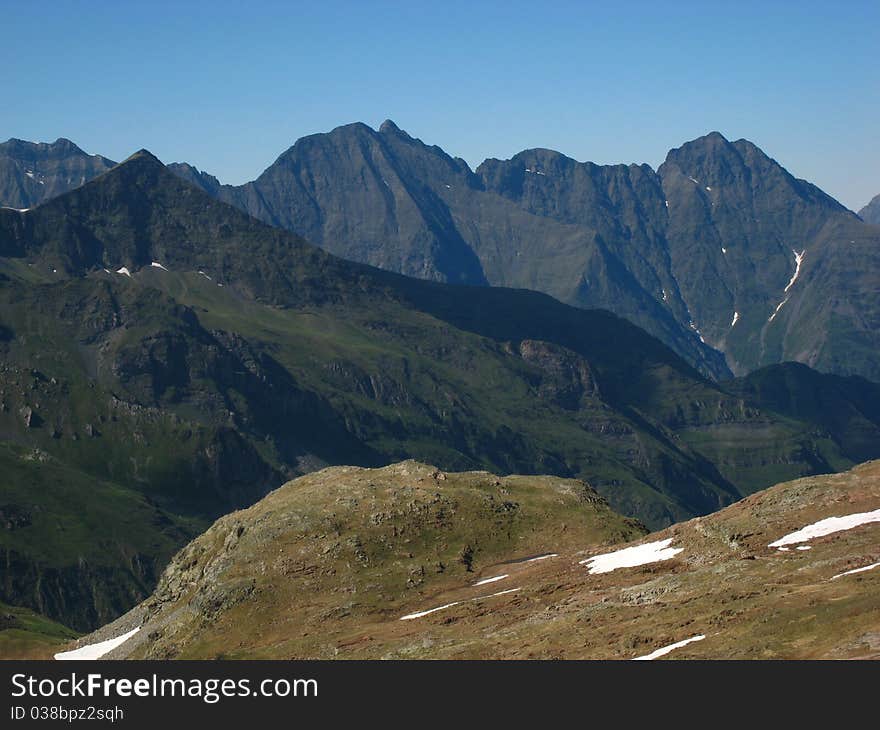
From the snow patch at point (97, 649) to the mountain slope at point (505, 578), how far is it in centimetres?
305

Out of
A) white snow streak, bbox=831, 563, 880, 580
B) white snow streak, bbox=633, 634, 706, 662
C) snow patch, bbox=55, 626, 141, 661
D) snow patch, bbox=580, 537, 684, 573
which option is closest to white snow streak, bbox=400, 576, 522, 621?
snow patch, bbox=580, 537, 684, 573

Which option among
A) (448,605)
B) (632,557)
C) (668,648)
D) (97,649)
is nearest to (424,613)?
(448,605)

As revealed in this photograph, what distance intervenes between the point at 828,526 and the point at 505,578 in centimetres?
3397

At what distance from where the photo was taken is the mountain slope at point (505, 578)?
315 feet

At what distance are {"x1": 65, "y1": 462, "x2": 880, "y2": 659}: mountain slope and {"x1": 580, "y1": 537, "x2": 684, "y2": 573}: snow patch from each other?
0.29m

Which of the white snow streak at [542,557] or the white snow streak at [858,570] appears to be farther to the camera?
the white snow streak at [542,557]

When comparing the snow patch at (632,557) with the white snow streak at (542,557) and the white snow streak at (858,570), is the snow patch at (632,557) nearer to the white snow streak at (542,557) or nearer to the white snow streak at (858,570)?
the white snow streak at (542,557)

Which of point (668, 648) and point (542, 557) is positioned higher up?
point (542, 557)

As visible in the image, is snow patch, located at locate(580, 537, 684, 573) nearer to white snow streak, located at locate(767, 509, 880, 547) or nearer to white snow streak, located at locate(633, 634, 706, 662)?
white snow streak, located at locate(767, 509, 880, 547)

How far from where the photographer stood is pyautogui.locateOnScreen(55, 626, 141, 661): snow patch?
163 meters

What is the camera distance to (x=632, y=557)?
131m

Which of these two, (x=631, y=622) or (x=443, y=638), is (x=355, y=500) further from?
(x=631, y=622)

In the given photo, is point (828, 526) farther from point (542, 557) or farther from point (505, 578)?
point (542, 557)

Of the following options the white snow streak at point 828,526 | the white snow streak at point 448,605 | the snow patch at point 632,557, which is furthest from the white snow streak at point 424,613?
the white snow streak at point 828,526
